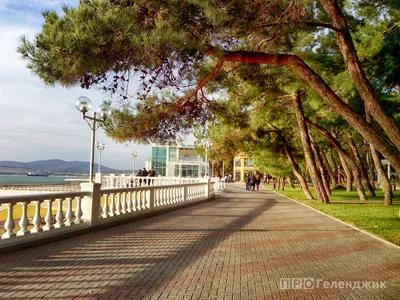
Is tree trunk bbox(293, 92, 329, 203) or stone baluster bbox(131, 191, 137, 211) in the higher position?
tree trunk bbox(293, 92, 329, 203)

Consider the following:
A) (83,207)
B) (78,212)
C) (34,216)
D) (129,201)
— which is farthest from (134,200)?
(34,216)

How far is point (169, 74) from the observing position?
27.8 feet

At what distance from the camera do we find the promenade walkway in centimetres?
481

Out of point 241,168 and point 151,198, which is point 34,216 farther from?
point 241,168

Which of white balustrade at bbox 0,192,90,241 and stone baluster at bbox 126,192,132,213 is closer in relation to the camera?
white balustrade at bbox 0,192,90,241

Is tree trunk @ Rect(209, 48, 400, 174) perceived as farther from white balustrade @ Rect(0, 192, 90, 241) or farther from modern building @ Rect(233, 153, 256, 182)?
modern building @ Rect(233, 153, 256, 182)

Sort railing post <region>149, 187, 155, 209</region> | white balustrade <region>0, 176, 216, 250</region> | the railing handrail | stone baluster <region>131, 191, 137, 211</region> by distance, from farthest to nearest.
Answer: railing post <region>149, 187, 155, 209</region> → stone baluster <region>131, 191, 137, 211</region> → white balustrade <region>0, 176, 216, 250</region> → the railing handrail

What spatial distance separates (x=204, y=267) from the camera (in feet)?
19.8

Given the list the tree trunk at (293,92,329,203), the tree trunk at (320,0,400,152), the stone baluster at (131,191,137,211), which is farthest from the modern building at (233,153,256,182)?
the tree trunk at (320,0,400,152)

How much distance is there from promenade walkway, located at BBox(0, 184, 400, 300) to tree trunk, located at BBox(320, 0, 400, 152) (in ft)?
8.36

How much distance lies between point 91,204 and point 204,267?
14.5ft

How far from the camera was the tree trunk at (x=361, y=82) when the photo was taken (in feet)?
26.7

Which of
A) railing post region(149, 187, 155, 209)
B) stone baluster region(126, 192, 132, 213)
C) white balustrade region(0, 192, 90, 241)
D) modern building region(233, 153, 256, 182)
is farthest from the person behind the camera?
modern building region(233, 153, 256, 182)

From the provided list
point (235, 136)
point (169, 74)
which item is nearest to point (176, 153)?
point (235, 136)
